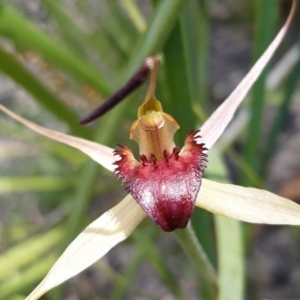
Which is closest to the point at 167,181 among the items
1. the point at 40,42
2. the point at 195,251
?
the point at 195,251

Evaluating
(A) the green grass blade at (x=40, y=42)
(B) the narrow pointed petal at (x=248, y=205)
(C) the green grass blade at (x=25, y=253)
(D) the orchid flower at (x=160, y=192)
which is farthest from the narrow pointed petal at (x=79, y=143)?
(C) the green grass blade at (x=25, y=253)

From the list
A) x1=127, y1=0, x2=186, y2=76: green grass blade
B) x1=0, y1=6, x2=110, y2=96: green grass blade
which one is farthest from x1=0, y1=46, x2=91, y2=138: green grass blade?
x1=127, y1=0, x2=186, y2=76: green grass blade

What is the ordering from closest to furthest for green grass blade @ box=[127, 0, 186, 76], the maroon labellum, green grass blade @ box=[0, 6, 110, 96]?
the maroon labellum → green grass blade @ box=[127, 0, 186, 76] → green grass blade @ box=[0, 6, 110, 96]

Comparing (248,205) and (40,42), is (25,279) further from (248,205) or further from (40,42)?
(248,205)

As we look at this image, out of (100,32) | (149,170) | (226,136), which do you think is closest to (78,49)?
(100,32)

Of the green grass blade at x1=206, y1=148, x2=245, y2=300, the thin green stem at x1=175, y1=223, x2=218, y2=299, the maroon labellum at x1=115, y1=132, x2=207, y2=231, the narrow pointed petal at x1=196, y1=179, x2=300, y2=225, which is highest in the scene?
the maroon labellum at x1=115, y1=132, x2=207, y2=231

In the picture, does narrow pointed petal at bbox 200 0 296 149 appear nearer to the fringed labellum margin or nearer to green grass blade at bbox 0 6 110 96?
the fringed labellum margin

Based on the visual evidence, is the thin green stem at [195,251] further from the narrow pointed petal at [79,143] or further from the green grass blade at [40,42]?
the green grass blade at [40,42]
